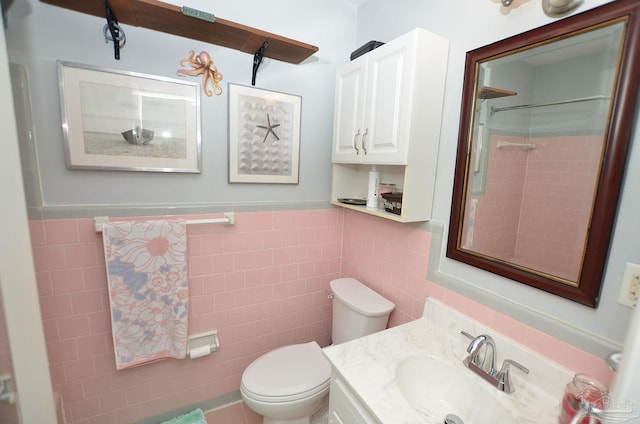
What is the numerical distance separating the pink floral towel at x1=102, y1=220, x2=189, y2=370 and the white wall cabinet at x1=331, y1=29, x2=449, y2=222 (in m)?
1.06

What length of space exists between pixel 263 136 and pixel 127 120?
648mm

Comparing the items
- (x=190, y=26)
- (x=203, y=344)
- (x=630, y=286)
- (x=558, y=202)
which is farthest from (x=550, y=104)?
(x=203, y=344)

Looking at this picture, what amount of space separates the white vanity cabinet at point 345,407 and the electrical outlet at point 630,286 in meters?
0.79

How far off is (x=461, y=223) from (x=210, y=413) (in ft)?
5.95

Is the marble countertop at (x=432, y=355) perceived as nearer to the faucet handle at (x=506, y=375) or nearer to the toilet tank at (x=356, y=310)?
the faucet handle at (x=506, y=375)

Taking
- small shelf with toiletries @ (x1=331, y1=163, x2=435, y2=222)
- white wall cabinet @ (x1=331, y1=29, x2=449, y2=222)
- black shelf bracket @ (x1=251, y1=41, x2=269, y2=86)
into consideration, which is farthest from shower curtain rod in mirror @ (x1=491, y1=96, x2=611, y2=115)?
black shelf bracket @ (x1=251, y1=41, x2=269, y2=86)

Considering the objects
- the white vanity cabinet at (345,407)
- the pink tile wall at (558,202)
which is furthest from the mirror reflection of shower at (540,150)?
the white vanity cabinet at (345,407)

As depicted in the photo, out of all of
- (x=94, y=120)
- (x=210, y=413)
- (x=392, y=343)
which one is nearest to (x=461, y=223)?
(x=392, y=343)

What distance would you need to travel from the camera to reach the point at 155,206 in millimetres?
1390

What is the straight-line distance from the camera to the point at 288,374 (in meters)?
1.42

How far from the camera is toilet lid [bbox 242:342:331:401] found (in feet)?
4.34

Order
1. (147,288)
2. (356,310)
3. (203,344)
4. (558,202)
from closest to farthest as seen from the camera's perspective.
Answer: (558,202) < (147,288) < (356,310) < (203,344)

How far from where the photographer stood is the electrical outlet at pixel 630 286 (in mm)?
738

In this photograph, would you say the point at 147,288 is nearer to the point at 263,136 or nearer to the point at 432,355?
the point at 263,136
